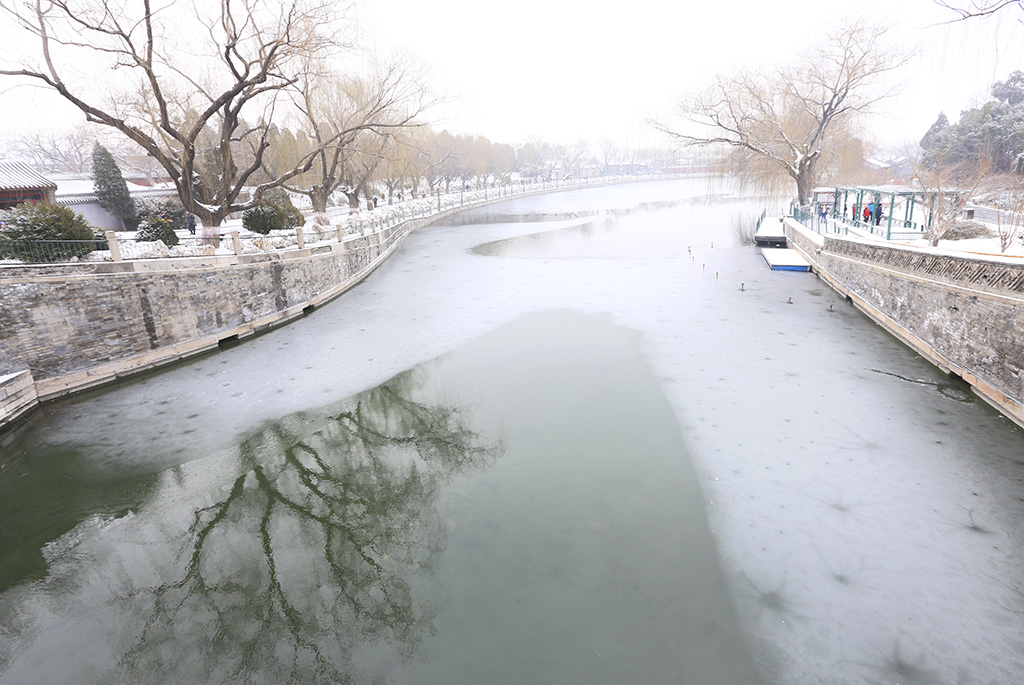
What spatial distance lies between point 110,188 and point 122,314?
1774 cm

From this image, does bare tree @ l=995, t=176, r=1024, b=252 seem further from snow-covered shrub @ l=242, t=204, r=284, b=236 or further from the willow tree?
snow-covered shrub @ l=242, t=204, r=284, b=236

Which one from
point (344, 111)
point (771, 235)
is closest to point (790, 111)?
point (771, 235)

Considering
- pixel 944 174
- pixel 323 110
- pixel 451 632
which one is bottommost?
pixel 451 632

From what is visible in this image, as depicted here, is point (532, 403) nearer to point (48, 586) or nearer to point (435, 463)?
point (435, 463)

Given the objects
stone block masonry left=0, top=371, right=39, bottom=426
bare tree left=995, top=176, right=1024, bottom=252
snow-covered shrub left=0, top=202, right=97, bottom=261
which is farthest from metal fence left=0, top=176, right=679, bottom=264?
bare tree left=995, top=176, right=1024, bottom=252

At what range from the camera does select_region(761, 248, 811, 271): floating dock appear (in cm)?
2161

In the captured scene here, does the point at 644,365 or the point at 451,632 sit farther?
the point at 644,365

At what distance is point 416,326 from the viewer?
53.2ft

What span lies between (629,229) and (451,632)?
33.1 meters

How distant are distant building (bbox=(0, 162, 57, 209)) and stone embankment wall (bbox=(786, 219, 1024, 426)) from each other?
26.4 metres

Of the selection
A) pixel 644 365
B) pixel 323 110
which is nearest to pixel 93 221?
pixel 323 110

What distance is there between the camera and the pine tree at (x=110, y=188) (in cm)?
2519

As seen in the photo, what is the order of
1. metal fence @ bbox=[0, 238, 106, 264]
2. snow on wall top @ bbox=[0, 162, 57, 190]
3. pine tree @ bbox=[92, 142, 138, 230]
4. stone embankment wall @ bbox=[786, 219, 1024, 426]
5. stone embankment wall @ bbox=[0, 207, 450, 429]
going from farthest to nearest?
pine tree @ bbox=[92, 142, 138, 230] → snow on wall top @ bbox=[0, 162, 57, 190] → metal fence @ bbox=[0, 238, 106, 264] → stone embankment wall @ bbox=[0, 207, 450, 429] → stone embankment wall @ bbox=[786, 219, 1024, 426]

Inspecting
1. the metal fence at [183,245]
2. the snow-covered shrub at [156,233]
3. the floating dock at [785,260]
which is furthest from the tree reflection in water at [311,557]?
the floating dock at [785,260]
